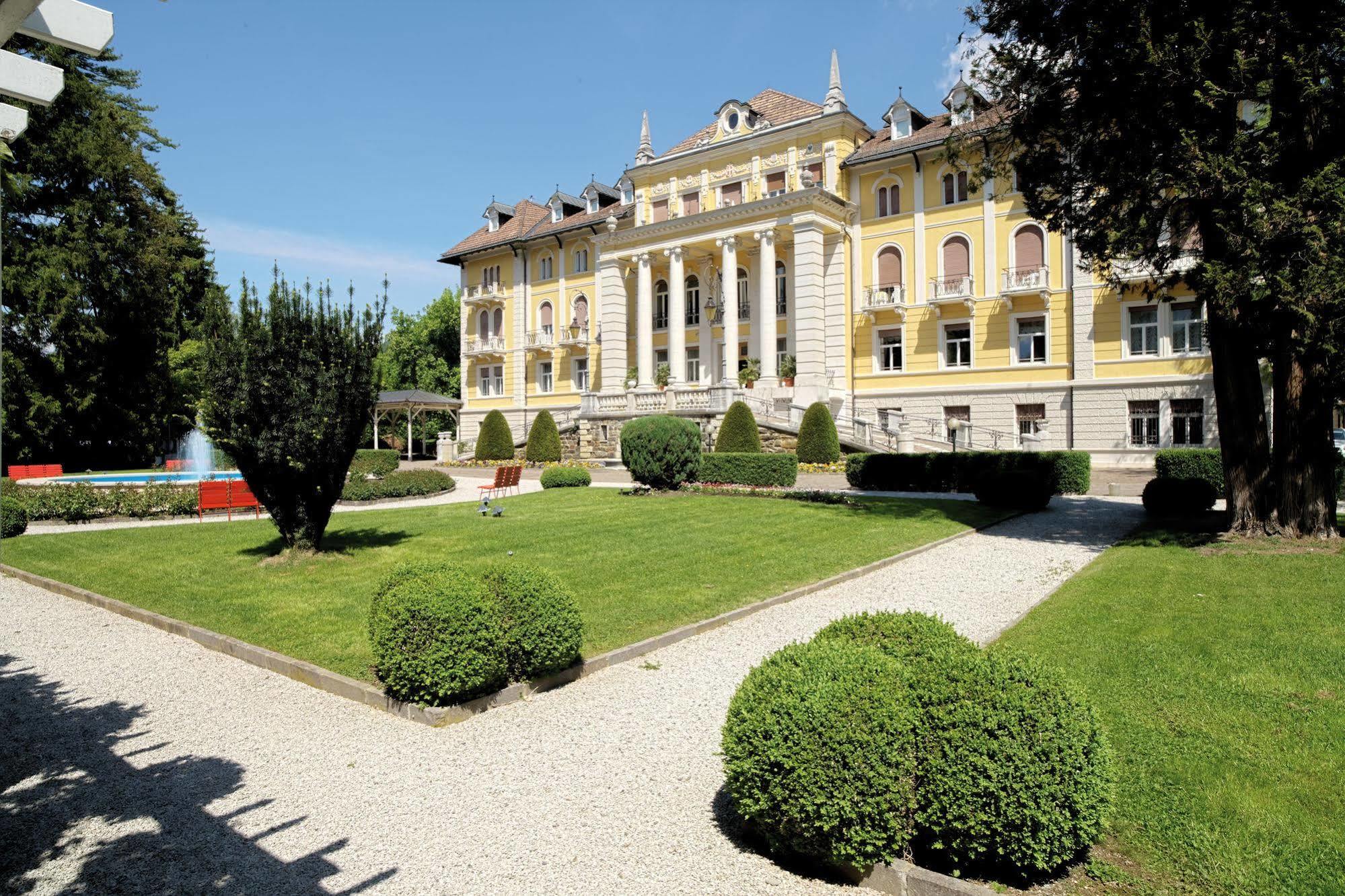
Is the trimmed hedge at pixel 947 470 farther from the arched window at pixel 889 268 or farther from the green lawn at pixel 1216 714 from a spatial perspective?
the arched window at pixel 889 268

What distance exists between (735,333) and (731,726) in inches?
1327

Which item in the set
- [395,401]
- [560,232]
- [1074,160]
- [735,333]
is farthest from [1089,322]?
[395,401]

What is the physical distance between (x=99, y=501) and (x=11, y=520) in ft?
8.00

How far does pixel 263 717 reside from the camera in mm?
6016

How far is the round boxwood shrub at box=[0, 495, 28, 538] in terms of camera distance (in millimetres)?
15164

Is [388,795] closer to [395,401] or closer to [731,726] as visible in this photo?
[731,726]

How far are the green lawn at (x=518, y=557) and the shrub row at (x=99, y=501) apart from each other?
2471 mm

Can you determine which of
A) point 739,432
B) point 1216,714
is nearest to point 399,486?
Answer: point 739,432

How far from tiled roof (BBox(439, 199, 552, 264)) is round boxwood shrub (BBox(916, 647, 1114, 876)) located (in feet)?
162

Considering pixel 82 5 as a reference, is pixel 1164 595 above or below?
below

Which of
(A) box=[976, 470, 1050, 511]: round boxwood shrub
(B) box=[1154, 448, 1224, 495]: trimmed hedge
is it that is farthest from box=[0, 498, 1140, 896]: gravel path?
(B) box=[1154, 448, 1224, 495]: trimmed hedge

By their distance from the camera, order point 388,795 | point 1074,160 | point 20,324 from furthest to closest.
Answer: point 20,324 → point 1074,160 → point 388,795

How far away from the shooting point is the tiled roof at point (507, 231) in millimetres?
50688

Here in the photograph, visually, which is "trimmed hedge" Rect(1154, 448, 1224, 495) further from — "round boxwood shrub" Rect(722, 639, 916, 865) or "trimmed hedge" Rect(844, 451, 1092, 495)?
"round boxwood shrub" Rect(722, 639, 916, 865)
